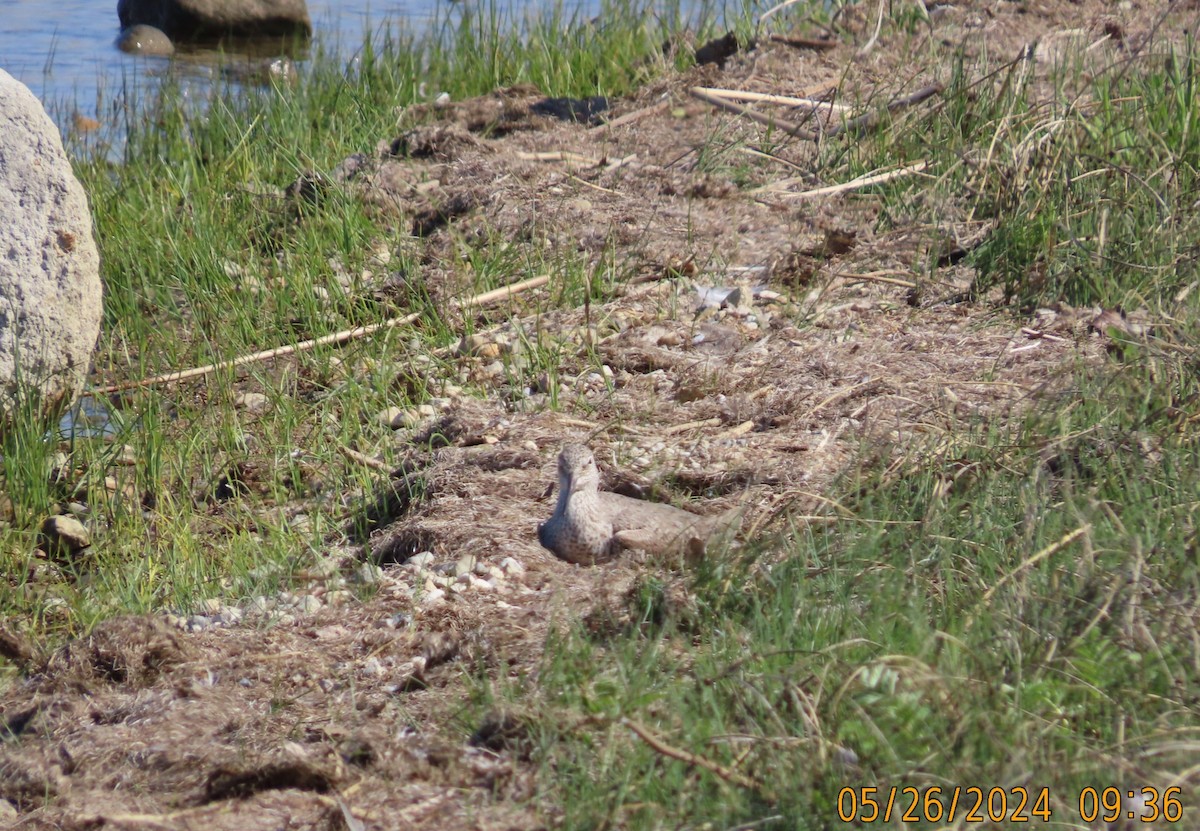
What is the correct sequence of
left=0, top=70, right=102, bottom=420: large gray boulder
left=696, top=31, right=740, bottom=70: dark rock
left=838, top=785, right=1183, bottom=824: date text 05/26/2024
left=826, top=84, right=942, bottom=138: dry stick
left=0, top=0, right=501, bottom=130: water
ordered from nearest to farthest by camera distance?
left=838, top=785, right=1183, bottom=824: date text 05/26/2024, left=0, top=70, right=102, bottom=420: large gray boulder, left=826, top=84, right=942, bottom=138: dry stick, left=696, top=31, right=740, bottom=70: dark rock, left=0, top=0, right=501, bottom=130: water

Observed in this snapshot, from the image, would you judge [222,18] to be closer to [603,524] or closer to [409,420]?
[409,420]

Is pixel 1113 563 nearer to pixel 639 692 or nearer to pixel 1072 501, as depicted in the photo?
pixel 1072 501

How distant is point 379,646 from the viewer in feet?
11.0

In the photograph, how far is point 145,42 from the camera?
41.5 ft

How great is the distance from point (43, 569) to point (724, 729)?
9.76 feet

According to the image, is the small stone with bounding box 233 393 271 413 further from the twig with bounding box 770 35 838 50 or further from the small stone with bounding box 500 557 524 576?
the twig with bounding box 770 35 838 50

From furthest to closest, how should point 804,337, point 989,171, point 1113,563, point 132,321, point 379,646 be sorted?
point 132,321
point 989,171
point 804,337
point 379,646
point 1113,563

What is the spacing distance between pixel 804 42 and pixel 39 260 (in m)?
4.61

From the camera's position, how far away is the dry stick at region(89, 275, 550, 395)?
17.3 ft

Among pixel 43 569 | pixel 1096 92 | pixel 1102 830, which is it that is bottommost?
pixel 43 569

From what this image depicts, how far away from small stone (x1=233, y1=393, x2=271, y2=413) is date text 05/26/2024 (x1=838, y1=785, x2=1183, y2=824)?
11.6 ft

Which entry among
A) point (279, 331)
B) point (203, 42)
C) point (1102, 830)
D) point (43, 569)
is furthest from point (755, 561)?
point (203, 42)

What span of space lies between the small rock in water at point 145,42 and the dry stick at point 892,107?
8.40 meters

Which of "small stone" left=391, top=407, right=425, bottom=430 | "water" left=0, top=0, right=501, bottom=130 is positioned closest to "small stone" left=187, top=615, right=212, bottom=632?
"small stone" left=391, top=407, right=425, bottom=430
